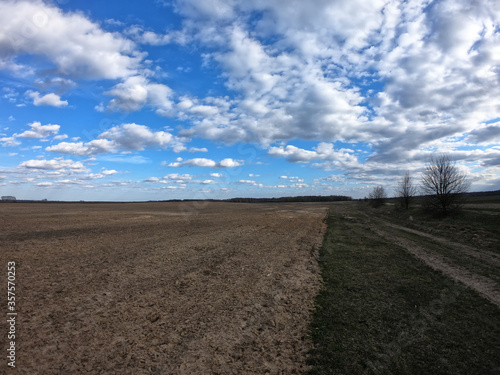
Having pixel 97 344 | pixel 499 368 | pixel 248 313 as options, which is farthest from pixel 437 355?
pixel 97 344

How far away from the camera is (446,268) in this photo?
11281 millimetres

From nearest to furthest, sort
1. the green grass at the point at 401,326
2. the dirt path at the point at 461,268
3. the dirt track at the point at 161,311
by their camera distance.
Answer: the green grass at the point at 401,326
the dirt track at the point at 161,311
the dirt path at the point at 461,268

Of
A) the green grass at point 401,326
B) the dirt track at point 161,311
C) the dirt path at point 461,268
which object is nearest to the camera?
the green grass at point 401,326

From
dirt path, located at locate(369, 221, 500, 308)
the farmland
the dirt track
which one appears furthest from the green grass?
the dirt track

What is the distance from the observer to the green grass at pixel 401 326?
15.6 feet

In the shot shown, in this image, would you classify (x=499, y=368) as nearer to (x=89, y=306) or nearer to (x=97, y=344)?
(x=97, y=344)

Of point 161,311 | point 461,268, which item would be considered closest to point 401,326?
point 161,311

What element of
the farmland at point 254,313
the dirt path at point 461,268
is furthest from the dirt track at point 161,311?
the dirt path at point 461,268

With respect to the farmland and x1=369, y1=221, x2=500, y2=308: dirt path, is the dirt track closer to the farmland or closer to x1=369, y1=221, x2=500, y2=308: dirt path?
the farmland

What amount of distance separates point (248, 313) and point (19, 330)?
5.02m

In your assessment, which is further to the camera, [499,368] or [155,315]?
[155,315]

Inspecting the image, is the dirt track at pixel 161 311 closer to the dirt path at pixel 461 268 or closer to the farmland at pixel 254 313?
the farmland at pixel 254 313

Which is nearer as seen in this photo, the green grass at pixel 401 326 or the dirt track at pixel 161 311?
the green grass at pixel 401 326

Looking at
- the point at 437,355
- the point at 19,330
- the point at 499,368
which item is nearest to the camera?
the point at 499,368
